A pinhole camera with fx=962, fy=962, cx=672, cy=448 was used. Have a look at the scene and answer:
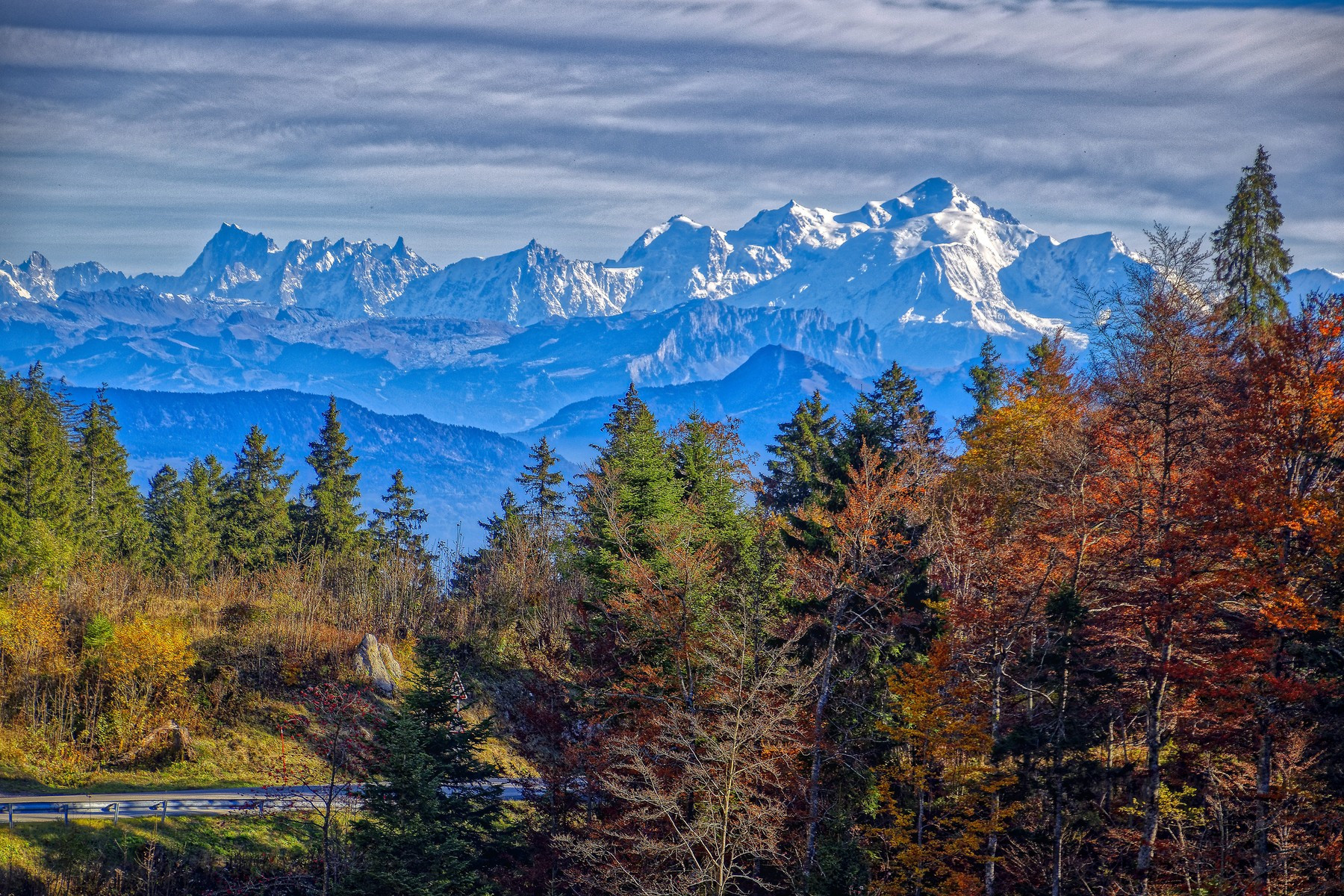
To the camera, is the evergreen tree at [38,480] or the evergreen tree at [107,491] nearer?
the evergreen tree at [38,480]

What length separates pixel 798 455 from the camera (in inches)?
2381

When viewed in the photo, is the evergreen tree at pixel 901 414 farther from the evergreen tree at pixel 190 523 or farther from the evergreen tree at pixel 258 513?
the evergreen tree at pixel 190 523

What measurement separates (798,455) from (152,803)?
130ft

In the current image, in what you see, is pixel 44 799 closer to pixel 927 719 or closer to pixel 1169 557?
pixel 927 719

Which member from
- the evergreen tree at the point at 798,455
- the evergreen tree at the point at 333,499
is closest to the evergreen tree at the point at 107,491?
the evergreen tree at the point at 333,499

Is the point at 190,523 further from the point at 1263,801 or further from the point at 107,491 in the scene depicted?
the point at 1263,801

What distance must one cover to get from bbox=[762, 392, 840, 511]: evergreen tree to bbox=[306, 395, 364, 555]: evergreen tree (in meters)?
28.1

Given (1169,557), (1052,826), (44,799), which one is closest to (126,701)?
(44,799)

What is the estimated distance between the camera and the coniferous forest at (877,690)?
21.7 metres

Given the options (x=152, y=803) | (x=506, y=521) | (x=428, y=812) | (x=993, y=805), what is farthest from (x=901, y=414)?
(x=152, y=803)

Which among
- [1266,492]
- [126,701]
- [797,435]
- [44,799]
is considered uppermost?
[797,435]

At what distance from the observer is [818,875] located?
83.1ft

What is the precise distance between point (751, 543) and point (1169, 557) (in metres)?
19.3

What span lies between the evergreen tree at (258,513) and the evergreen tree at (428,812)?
36989 millimetres
